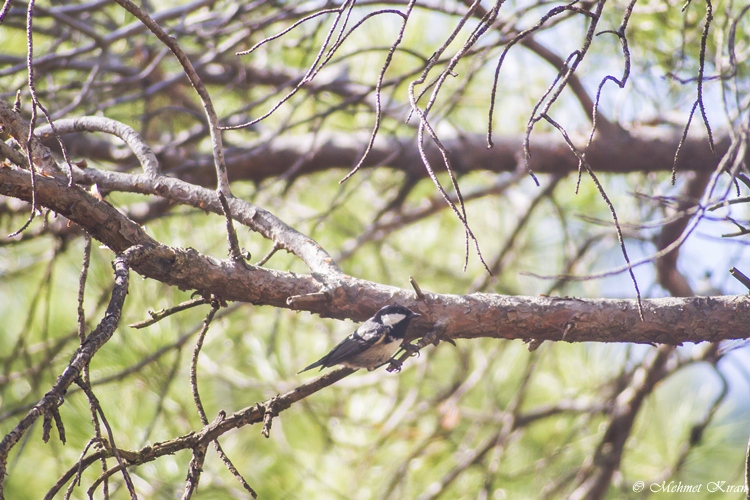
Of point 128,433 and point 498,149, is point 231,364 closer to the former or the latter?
point 128,433

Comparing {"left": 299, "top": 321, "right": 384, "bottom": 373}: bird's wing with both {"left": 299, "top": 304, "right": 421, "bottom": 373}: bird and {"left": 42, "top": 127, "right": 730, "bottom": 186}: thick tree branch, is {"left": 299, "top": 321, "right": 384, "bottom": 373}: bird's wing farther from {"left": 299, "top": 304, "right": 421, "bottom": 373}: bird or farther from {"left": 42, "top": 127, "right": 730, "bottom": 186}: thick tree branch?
{"left": 42, "top": 127, "right": 730, "bottom": 186}: thick tree branch

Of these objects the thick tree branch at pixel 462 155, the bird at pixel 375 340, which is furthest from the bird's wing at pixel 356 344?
the thick tree branch at pixel 462 155

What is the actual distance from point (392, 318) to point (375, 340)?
0.14 metres

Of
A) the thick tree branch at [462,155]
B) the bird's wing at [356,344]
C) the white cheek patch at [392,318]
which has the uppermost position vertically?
the thick tree branch at [462,155]

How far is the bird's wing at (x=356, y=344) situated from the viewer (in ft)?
4.41

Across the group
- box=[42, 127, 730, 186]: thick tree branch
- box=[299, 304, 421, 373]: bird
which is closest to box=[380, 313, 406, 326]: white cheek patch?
box=[299, 304, 421, 373]: bird

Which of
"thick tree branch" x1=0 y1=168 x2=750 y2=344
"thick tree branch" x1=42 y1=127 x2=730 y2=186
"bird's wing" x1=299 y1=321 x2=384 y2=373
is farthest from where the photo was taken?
"thick tree branch" x1=42 y1=127 x2=730 y2=186

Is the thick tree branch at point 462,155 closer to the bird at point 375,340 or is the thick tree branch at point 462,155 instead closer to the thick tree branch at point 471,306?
the bird at point 375,340

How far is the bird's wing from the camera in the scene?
1.34 metres

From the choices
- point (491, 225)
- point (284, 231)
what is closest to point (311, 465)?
point (491, 225)

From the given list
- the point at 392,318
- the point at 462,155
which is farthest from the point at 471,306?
the point at 462,155

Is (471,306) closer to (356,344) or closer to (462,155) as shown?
(356,344)

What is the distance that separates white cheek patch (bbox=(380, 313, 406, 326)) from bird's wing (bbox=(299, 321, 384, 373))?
25 mm

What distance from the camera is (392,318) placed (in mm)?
1264
